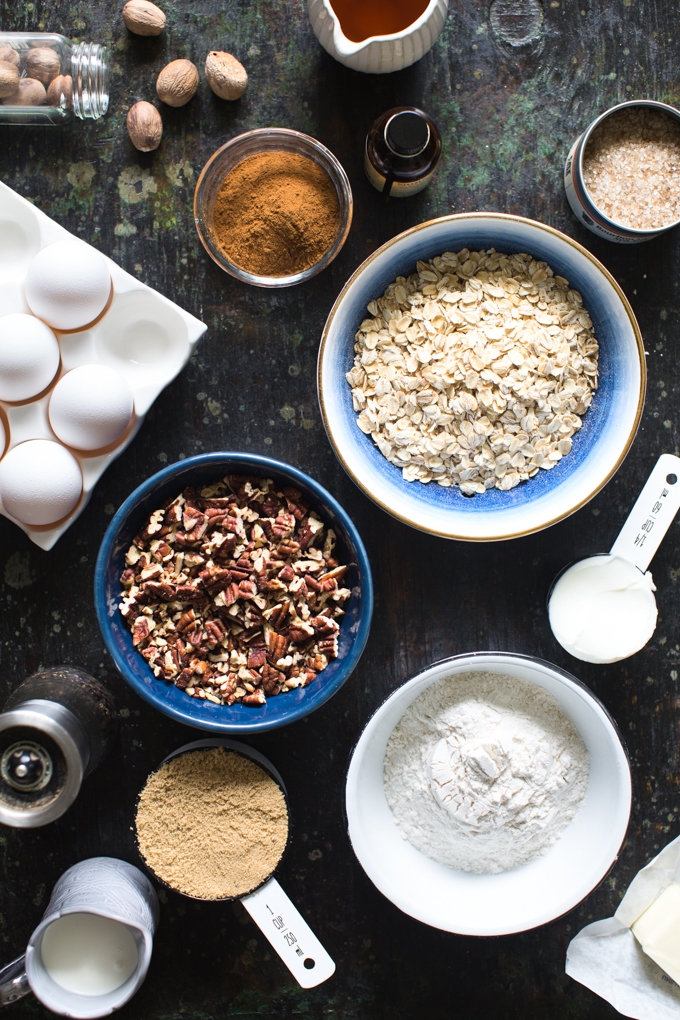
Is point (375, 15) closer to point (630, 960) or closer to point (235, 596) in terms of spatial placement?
point (235, 596)

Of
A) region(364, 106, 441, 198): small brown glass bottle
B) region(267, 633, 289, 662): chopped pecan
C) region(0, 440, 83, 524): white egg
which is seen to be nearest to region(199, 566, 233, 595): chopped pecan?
region(267, 633, 289, 662): chopped pecan

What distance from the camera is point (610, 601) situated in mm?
1045

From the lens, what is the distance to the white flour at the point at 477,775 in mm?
953

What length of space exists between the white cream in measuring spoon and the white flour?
109 mm

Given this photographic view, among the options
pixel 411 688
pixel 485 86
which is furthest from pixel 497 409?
pixel 485 86

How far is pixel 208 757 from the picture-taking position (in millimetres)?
1002

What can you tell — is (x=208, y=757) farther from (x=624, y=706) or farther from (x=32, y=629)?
(x=624, y=706)

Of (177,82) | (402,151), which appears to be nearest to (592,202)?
(402,151)

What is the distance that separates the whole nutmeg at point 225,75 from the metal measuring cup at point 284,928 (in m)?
0.98

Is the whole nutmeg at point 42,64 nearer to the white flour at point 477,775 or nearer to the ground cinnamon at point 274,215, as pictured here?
the ground cinnamon at point 274,215

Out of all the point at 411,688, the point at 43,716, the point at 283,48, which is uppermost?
the point at 283,48

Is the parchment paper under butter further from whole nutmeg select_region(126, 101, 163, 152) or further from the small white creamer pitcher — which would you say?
whole nutmeg select_region(126, 101, 163, 152)

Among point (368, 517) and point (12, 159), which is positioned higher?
point (12, 159)

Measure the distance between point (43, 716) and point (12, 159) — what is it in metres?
0.84
